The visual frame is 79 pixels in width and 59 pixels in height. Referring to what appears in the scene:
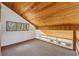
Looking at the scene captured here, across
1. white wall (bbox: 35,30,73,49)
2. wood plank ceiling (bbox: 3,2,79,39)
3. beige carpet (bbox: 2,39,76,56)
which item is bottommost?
beige carpet (bbox: 2,39,76,56)

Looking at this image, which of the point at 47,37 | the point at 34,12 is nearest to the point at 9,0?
the point at 34,12

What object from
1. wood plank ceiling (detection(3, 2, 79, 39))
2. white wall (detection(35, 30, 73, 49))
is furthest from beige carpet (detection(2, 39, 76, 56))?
wood plank ceiling (detection(3, 2, 79, 39))

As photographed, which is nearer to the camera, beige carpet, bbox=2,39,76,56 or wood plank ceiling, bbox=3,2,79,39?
wood plank ceiling, bbox=3,2,79,39

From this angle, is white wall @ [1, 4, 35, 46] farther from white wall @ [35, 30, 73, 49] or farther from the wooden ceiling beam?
the wooden ceiling beam

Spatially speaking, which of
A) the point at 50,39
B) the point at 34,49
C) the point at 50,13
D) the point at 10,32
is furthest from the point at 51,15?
the point at 10,32

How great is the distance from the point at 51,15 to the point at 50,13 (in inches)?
1.5

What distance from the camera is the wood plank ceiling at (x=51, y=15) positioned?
220 cm

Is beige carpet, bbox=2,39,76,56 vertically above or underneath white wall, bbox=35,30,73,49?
underneath

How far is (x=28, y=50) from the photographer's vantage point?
2.32 meters

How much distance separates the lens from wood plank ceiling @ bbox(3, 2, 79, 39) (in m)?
2.20

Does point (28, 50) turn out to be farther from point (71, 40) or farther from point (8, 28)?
point (71, 40)

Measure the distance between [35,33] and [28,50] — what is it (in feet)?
1.07

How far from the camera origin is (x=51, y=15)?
227 centimetres

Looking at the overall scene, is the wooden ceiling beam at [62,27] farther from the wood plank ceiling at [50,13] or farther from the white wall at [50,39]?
the white wall at [50,39]
